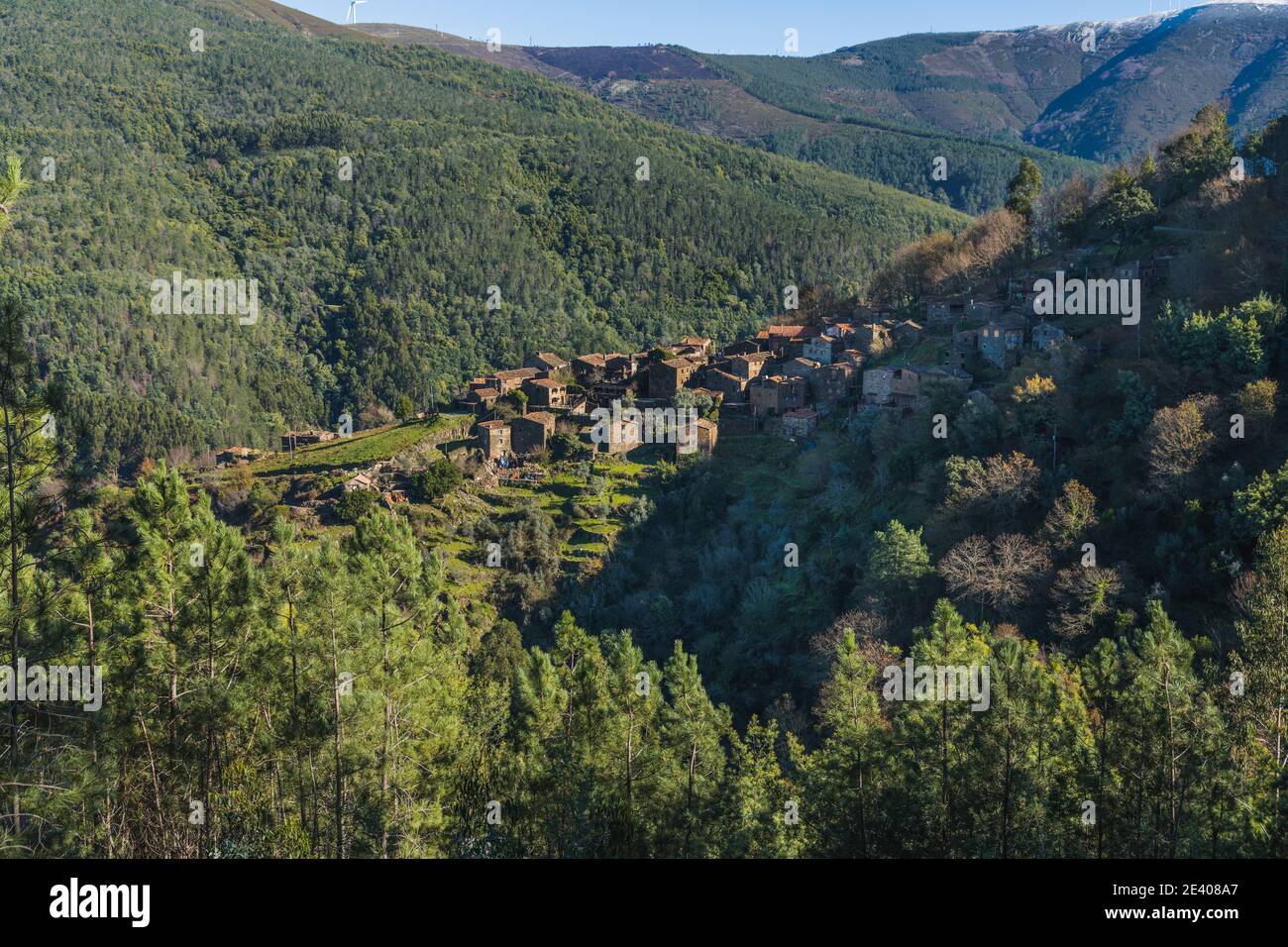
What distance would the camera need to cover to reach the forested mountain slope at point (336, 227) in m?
80.8

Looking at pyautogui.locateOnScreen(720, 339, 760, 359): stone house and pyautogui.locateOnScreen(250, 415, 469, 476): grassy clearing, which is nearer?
pyautogui.locateOnScreen(250, 415, 469, 476): grassy clearing

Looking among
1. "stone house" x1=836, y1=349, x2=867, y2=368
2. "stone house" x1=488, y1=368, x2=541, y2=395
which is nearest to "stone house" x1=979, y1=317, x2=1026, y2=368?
"stone house" x1=836, y1=349, x2=867, y2=368

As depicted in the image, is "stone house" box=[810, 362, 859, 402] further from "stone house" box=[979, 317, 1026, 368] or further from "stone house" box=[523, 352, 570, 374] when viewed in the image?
"stone house" box=[523, 352, 570, 374]

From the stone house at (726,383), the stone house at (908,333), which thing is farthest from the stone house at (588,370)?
the stone house at (908,333)

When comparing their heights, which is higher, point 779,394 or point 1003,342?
point 1003,342

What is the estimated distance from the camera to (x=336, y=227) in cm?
10062

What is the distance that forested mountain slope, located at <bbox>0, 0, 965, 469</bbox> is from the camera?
80.8 metres

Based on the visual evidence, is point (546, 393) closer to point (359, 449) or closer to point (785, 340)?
point (359, 449)

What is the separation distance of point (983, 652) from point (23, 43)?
142 meters

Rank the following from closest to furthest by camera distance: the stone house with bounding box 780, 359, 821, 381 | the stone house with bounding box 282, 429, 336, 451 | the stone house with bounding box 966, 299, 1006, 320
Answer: the stone house with bounding box 966, 299, 1006, 320 → the stone house with bounding box 780, 359, 821, 381 → the stone house with bounding box 282, 429, 336, 451

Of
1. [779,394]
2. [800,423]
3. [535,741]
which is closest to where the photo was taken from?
[535,741]

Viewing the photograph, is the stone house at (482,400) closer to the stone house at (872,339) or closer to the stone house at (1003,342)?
the stone house at (872,339)

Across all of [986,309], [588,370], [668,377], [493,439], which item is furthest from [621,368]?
[986,309]
